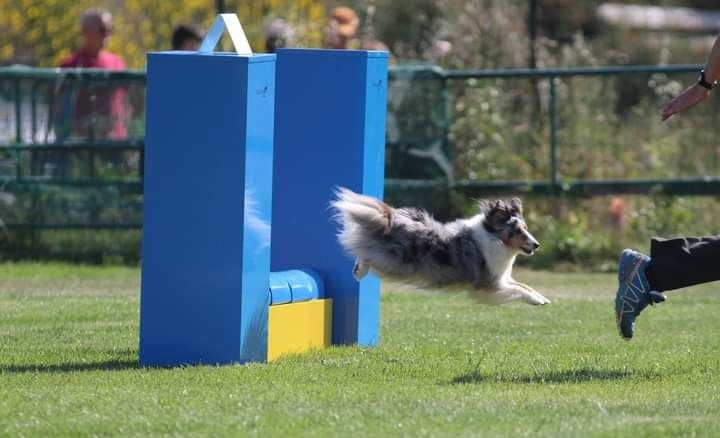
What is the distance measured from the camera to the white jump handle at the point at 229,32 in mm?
7531

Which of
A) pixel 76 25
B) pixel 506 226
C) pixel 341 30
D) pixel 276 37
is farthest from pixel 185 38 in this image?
pixel 506 226

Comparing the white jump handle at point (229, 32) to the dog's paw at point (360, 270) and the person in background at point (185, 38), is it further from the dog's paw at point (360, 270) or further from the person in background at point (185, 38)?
the person in background at point (185, 38)

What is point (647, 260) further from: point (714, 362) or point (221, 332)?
point (221, 332)

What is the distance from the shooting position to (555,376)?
7.39m

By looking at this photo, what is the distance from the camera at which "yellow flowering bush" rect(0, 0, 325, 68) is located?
748 inches

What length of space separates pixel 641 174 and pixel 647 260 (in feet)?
23.7

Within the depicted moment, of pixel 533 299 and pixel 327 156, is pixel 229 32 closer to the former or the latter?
pixel 327 156

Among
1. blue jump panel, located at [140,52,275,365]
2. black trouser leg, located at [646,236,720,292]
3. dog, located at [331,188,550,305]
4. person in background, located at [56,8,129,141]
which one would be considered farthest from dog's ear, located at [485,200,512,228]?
person in background, located at [56,8,129,141]

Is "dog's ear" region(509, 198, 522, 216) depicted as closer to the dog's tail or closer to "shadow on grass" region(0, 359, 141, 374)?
the dog's tail

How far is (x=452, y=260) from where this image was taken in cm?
814

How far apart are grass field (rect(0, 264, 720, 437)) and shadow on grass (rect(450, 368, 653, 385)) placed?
0.01m

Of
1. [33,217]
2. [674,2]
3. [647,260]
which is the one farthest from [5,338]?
[674,2]

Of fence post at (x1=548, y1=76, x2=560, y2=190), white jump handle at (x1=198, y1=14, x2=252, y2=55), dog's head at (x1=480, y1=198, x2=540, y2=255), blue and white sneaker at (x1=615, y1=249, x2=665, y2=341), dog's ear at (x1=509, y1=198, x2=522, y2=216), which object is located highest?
white jump handle at (x1=198, y1=14, x2=252, y2=55)

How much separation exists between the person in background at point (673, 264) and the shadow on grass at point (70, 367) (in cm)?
268
